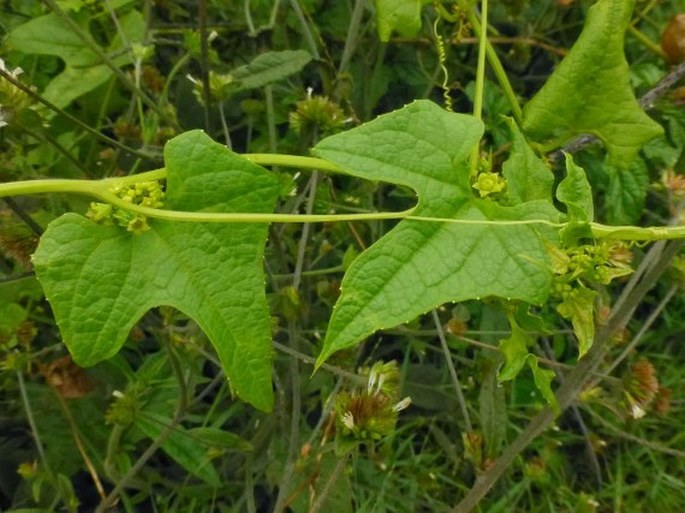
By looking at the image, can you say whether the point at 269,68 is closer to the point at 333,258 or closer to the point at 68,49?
the point at 68,49

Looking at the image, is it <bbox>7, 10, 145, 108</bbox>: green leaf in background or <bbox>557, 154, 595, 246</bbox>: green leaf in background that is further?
<bbox>7, 10, 145, 108</bbox>: green leaf in background

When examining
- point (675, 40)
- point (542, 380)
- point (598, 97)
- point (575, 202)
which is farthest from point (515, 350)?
point (675, 40)

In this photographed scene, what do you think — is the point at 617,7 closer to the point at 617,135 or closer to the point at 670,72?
the point at 617,135

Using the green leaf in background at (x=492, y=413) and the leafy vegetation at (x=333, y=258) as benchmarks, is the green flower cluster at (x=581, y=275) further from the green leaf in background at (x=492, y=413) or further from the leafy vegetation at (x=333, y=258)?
the green leaf in background at (x=492, y=413)

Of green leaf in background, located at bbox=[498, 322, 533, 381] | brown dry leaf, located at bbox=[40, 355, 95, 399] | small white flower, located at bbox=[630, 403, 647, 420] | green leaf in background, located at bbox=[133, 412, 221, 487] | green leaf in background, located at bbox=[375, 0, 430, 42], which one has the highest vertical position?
green leaf in background, located at bbox=[375, 0, 430, 42]

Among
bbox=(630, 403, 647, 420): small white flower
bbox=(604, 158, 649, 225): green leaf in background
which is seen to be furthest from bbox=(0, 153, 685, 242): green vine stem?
bbox=(604, 158, 649, 225): green leaf in background

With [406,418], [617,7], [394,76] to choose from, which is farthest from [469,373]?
[617,7]

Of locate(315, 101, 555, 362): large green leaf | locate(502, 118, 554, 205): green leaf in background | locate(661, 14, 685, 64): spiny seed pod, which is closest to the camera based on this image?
locate(315, 101, 555, 362): large green leaf

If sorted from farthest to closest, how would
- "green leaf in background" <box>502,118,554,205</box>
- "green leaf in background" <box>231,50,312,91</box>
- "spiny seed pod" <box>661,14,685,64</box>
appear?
"green leaf in background" <box>231,50,312,91</box> → "spiny seed pod" <box>661,14,685,64</box> → "green leaf in background" <box>502,118,554,205</box>

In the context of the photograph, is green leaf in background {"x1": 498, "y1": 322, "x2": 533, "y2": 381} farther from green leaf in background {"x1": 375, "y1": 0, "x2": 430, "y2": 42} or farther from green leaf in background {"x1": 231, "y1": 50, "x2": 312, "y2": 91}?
green leaf in background {"x1": 231, "y1": 50, "x2": 312, "y2": 91}
